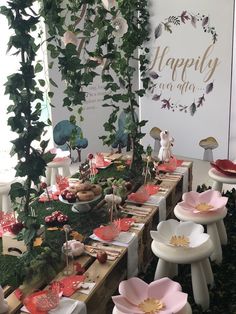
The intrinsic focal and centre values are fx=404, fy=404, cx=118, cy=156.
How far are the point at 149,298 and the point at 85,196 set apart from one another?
0.76 metres

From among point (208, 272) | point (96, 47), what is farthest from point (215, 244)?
point (96, 47)

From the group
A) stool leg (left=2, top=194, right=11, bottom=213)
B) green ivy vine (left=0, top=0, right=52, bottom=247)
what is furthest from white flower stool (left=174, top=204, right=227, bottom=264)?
stool leg (left=2, top=194, right=11, bottom=213)

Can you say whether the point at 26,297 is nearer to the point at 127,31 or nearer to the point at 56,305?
the point at 56,305

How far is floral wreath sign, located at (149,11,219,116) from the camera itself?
389cm

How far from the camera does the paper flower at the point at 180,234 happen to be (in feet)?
5.61

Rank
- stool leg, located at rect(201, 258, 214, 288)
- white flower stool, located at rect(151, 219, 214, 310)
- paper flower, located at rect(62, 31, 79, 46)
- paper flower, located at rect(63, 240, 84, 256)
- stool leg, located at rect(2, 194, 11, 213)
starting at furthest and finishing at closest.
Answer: stool leg, located at rect(2, 194, 11, 213) → paper flower, located at rect(62, 31, 79, 46) → stool leg, located at rect(201, 258, 214, 288) → paper flower, located at rect(63, 240, 84, 256) → white flower stool, located at rect(151, 219, 214, 310)

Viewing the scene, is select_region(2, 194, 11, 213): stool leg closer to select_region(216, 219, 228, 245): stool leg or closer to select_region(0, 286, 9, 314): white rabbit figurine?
select_region(0, 286, 9, 314): white rabbit figurine

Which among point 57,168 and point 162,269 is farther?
point 57,168

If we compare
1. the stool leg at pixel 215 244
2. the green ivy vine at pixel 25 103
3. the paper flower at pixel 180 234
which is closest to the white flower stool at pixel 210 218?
the stool leg at pixel 215 244

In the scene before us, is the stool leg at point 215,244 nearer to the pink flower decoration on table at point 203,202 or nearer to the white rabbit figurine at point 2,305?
the pink flower decoration on table at point 203,202

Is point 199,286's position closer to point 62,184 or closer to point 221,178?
point 221,178

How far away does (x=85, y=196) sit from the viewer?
6.76 feet

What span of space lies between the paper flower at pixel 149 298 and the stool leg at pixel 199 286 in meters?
0.33

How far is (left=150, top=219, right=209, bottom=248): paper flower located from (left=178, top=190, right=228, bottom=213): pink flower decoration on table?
19 cm
